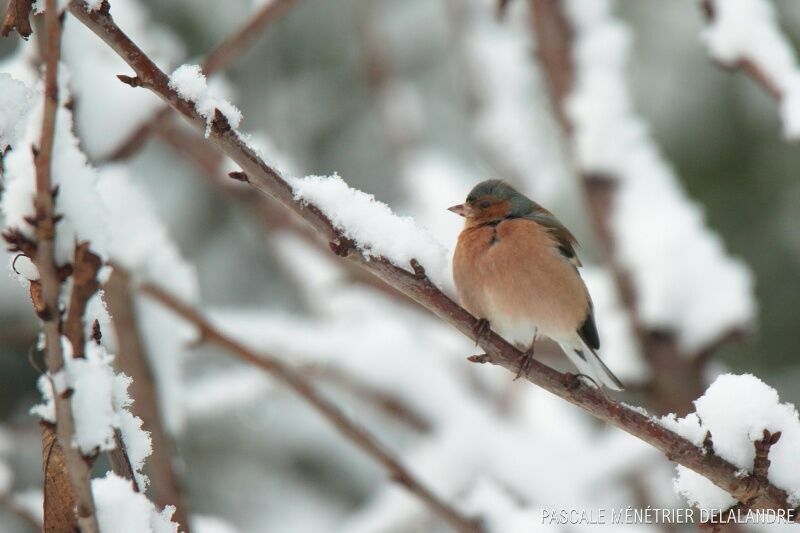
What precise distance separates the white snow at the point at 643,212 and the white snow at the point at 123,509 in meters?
3.61

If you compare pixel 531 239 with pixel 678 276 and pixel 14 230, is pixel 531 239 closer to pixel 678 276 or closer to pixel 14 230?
pixel 678 276

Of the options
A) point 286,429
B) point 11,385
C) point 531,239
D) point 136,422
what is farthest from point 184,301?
point 11,385

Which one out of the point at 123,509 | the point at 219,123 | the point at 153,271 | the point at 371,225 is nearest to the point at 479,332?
the point at 371,225

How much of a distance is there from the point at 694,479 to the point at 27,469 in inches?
275

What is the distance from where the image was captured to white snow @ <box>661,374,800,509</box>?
1.75m

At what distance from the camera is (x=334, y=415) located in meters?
2.57

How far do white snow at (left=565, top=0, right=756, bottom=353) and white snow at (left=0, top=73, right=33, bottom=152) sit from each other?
3.67 m

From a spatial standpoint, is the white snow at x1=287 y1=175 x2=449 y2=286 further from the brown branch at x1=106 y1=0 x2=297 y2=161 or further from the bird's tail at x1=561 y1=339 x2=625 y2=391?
the bird's tail at x1=561 y1=339 x2=625 y2=391

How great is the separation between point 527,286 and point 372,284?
1.68 metres

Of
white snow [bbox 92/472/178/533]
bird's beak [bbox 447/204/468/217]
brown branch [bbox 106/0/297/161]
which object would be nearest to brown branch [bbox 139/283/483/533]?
brown branch [bbox 106/0/297/161]

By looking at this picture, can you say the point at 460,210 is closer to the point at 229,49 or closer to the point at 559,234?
the point at 559,234

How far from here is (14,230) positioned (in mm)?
1108

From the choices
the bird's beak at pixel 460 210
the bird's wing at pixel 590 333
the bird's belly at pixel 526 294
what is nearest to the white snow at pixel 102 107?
the bird's beak at pixel 460 210

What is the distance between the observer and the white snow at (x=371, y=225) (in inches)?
64.8
